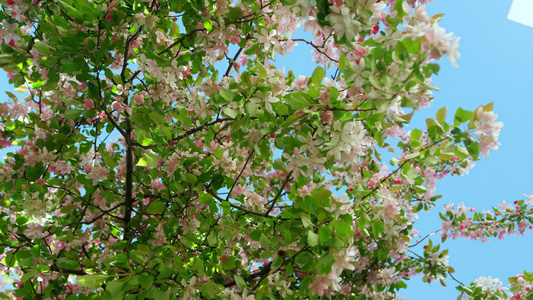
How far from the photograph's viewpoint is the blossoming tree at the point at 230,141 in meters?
1.29

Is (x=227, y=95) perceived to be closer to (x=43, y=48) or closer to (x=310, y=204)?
(x=310, y=204)

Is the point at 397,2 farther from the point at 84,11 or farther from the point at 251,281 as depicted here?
the point at 251,281

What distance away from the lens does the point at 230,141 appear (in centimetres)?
245

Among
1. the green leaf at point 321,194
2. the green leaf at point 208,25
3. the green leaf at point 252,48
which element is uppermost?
the green leaf at point 208,25

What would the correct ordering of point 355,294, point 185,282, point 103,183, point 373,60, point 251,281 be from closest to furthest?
point 373,60 → point 185,282 → point 103,183 → point 251,281 → point 355,294

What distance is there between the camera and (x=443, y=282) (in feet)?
9.11

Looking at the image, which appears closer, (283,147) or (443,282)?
(283,147)

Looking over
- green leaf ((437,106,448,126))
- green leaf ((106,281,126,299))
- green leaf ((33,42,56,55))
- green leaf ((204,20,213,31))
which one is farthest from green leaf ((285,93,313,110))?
green leaf ((33,42,56,55))

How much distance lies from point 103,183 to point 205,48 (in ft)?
3.40

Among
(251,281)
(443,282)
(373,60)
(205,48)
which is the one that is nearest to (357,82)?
(373,60)

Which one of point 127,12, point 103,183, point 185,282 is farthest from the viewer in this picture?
point 103,183

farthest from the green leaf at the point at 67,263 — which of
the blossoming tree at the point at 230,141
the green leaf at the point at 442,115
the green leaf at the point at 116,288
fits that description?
the green leaf at the point at 442,115

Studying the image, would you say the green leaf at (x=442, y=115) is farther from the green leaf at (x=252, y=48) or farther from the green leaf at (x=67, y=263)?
the green leaf at (x=67, y=263)

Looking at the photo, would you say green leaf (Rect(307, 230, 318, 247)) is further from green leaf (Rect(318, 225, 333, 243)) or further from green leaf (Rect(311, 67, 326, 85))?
green leaf (Rect(311, 67, 326, 85))
